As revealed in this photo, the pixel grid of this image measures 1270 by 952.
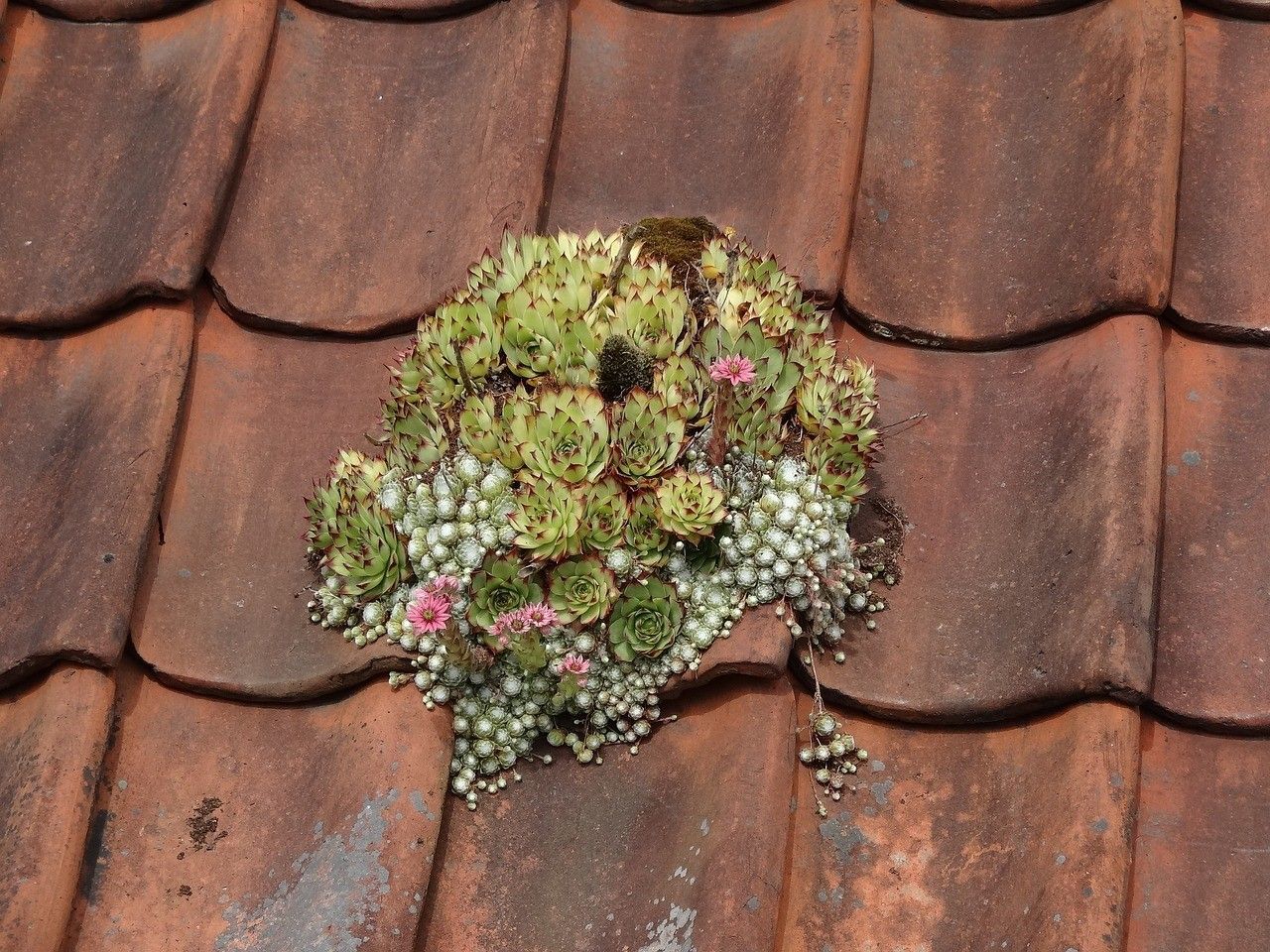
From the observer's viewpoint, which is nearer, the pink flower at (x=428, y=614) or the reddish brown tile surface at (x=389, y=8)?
the pink flower at (x=428, y=614)

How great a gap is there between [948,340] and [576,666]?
95cm

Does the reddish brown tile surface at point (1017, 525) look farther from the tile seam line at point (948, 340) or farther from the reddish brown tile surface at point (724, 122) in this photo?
the reddish brown tile surface at point (724, 122)

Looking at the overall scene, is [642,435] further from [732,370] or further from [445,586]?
[445,586]

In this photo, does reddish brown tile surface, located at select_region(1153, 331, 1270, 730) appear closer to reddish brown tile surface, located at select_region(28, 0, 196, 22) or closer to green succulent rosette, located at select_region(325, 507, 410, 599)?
green succulent rosette, located at select_region(325, 507, 410, 599)

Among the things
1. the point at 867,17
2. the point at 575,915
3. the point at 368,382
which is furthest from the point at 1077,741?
the point at 867,17

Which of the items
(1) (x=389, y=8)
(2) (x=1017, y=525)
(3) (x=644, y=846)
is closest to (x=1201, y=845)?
(2) (x=1017, y=525)

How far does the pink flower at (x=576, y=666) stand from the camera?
219 cm

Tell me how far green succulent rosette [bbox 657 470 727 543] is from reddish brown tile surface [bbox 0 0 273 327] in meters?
1.05

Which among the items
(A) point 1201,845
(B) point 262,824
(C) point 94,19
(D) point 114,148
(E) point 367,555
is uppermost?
(C) point 94,19

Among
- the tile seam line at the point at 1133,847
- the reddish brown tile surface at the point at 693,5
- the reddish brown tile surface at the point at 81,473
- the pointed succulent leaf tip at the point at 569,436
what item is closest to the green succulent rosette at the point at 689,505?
the pointed succulent leaf tip at the point at 569,436

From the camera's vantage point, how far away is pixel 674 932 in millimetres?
1981

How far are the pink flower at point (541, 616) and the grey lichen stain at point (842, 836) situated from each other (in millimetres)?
513

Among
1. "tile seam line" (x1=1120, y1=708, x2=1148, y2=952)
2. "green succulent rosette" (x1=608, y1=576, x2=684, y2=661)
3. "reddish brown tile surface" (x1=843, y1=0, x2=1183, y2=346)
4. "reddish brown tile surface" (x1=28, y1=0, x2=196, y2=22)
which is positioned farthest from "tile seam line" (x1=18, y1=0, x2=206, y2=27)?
"tile seam line" (x1=1120, y1=708, x2=1148, y2=952)

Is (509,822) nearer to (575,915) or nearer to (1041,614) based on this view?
(575,915)
